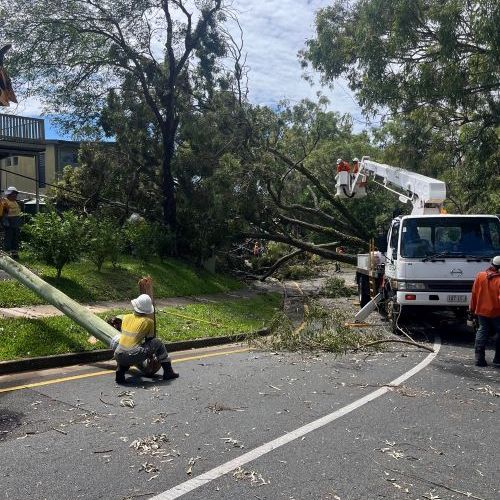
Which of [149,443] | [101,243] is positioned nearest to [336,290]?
[101,243]

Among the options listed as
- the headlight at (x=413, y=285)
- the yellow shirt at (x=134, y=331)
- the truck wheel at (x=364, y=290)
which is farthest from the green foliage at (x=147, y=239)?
the yellow shirt at (x=134, y=331)

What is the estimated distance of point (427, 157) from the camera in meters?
17.5

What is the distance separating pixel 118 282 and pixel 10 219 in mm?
2839

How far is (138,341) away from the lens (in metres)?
7.65

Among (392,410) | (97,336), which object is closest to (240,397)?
(392,410)

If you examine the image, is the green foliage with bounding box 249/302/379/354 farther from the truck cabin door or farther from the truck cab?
the truck cabin door

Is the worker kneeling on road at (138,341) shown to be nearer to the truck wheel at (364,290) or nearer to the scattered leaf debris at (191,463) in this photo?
the scattered leaf debris at (191,463)

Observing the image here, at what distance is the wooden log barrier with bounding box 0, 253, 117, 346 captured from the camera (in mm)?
8977

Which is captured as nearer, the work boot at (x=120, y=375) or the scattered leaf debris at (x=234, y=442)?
the scattered leaf debris at (x=234, y=442)

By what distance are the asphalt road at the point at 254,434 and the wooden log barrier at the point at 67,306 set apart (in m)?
0.58

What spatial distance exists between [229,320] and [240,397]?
632 cm

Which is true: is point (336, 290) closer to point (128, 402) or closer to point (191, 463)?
point (128, 402)

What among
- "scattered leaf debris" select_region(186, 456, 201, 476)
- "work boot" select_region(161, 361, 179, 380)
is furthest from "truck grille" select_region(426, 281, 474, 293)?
"scattered leaf debris" select_region(186, 456, 201, 476)

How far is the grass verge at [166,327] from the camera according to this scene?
875cm
